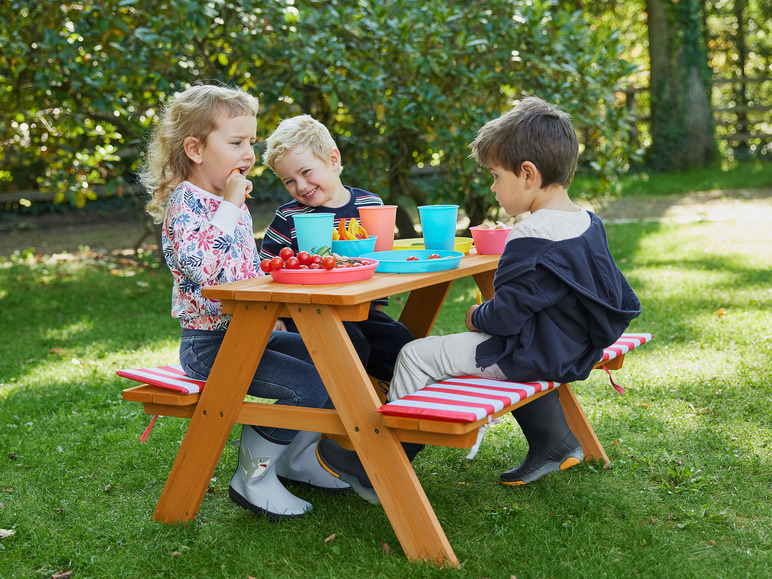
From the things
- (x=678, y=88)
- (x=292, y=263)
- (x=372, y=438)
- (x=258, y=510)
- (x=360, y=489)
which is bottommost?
(x=258, y=510)

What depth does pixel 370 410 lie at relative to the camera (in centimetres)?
236

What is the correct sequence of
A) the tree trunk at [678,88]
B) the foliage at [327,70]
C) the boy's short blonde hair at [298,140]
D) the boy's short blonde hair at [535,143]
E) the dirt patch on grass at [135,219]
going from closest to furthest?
1. the boy's short blonde hair at [535,143]
2. the boy's short blonde hair at [298,140]
3. the foliage at [327,70]
4. the dirt patch on grass at [135,219]
5. the tree trunk at [678,88]

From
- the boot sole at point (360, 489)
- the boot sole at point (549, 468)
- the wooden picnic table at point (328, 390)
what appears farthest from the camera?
the boot sole at point (549, 468)

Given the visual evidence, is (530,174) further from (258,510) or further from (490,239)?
(258,510)

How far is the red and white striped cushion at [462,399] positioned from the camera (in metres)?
2.16

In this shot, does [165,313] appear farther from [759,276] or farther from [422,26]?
[759,276]

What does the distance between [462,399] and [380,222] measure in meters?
0.84

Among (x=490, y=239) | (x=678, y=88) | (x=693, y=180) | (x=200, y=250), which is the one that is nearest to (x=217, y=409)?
(x=200, y=250)

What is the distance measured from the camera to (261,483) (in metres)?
2.84

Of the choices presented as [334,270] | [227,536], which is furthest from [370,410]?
[227,536]

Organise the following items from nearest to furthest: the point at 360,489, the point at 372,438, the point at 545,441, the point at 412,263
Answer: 1. the point at 372,438
2. the point at 412,263
3. the point at 360,489
4. the point at 545,441

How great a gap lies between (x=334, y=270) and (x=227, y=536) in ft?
3.37

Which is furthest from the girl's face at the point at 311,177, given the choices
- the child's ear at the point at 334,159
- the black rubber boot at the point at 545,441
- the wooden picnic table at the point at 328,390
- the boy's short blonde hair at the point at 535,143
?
the black rubber boot at the point at 545,441

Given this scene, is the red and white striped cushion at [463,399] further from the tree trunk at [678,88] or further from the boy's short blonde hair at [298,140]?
the tree trunk at [678,88]
